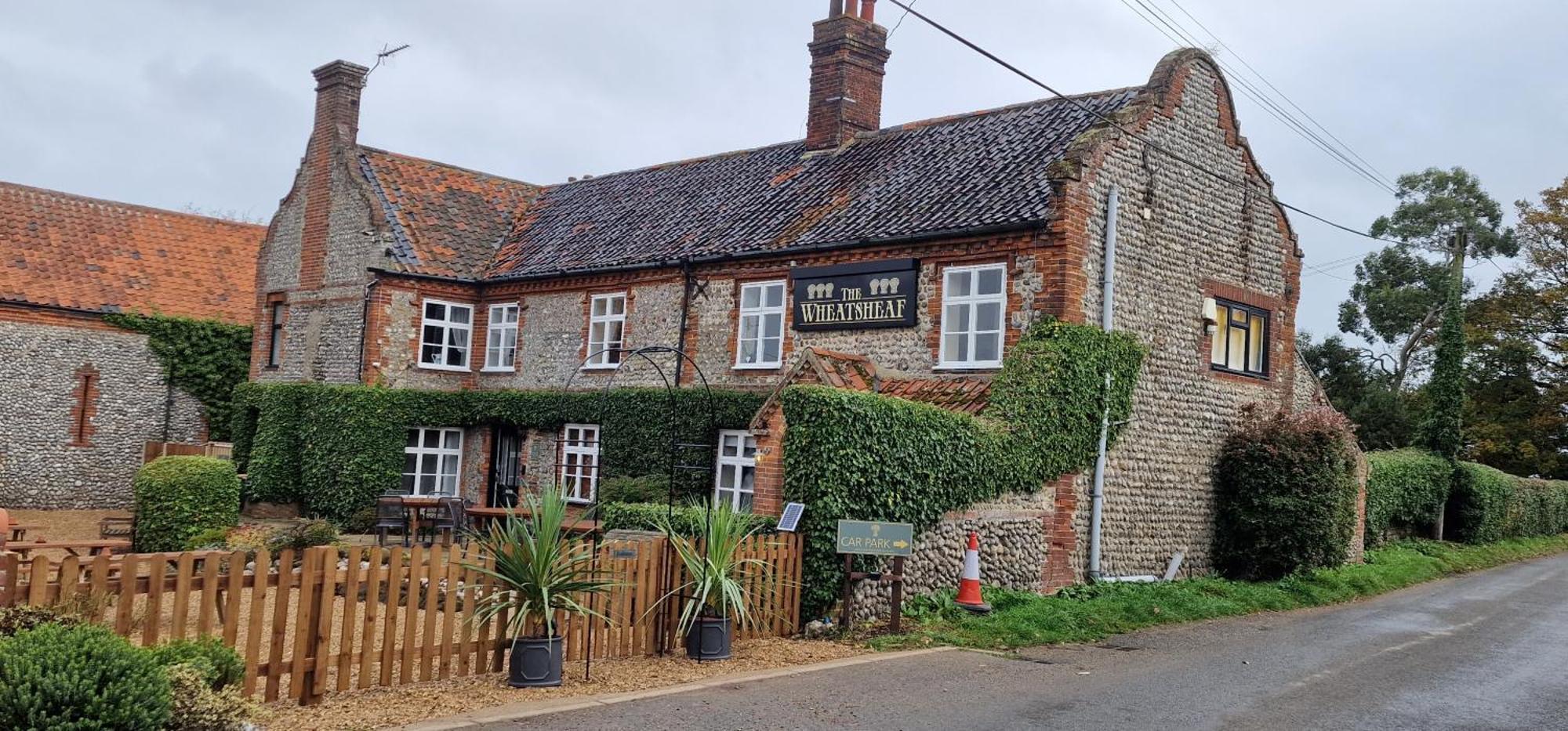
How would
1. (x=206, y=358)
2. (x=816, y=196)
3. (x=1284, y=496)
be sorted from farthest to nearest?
(x=206, y=358), (x=816, y=196), (x=1284, y=496)

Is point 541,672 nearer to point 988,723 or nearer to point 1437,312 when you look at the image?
point 988,723

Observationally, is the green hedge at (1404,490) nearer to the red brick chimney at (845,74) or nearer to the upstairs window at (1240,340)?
the upstairs window at (1240,340)

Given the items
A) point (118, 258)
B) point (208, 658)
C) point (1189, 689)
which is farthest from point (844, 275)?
point (118, 258)

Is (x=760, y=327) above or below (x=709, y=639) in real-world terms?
above

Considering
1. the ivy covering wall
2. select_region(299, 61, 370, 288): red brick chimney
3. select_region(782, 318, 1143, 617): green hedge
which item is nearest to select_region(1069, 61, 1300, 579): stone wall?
select_region(782, 318, 1143, 617): green hedge

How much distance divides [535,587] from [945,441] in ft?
20.3

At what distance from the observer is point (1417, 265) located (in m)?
48.0

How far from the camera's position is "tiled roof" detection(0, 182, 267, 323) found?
27.8 metres

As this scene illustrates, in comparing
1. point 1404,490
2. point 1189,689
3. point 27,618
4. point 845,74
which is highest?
point 845,74

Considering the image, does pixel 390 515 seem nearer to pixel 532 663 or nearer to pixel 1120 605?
pixel 532 663

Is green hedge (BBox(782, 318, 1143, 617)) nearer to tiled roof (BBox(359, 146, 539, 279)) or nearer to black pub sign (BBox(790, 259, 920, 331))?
black pub sign (BBox(790, 259, 920, 331))

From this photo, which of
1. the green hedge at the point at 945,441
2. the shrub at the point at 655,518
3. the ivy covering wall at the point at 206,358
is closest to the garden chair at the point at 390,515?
the shrub at the point at 655,518

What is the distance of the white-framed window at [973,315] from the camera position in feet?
58.8

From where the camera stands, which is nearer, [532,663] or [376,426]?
[532,663]
